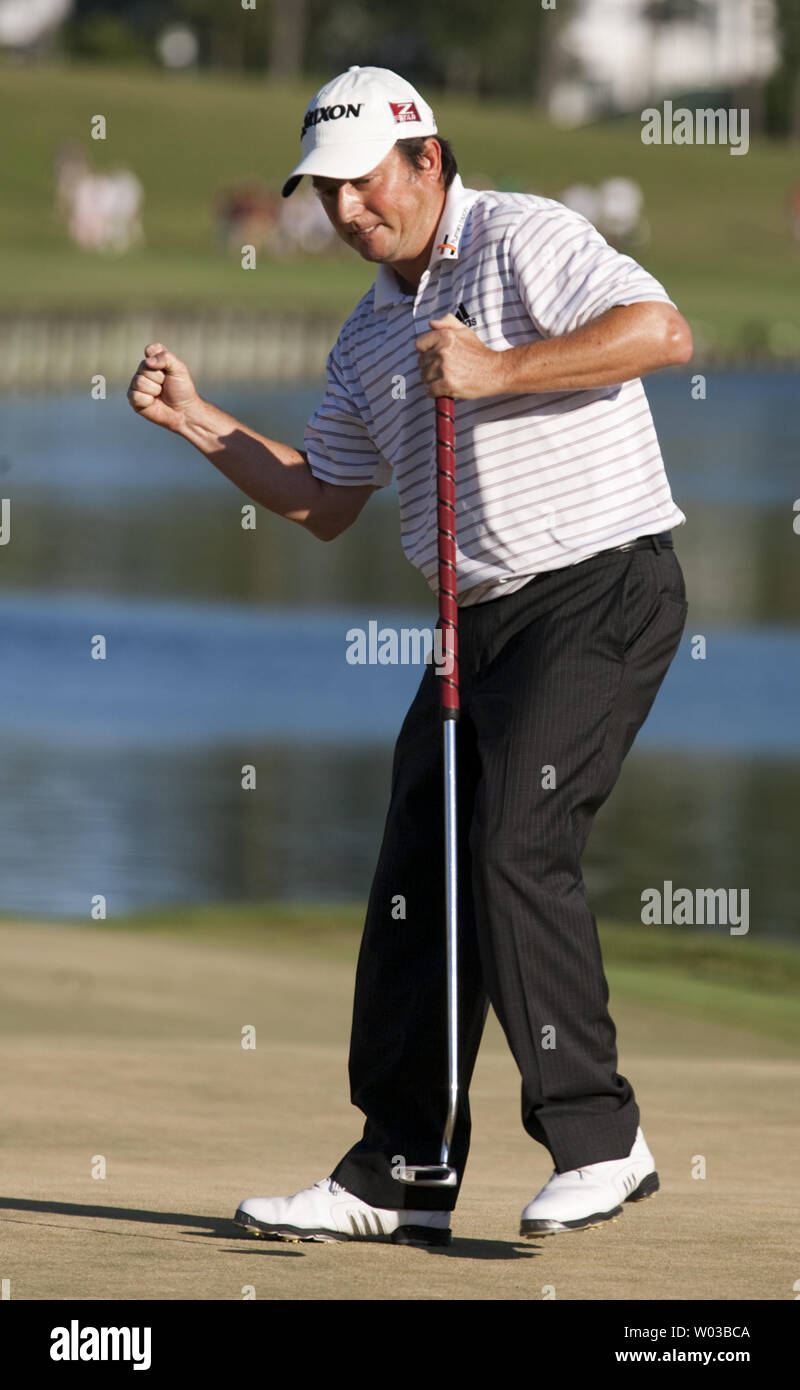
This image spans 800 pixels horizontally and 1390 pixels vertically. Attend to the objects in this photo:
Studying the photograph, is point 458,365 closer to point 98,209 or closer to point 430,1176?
point 430,1176

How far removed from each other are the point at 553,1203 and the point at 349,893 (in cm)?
668

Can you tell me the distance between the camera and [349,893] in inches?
429

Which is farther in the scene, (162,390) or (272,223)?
(272,223)

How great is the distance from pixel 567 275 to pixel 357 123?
455 millimetres

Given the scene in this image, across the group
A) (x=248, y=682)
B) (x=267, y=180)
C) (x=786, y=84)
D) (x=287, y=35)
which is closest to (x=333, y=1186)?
(x=248, y=682)

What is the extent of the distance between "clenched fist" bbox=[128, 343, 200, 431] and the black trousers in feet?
2.47

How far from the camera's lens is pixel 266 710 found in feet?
53.2

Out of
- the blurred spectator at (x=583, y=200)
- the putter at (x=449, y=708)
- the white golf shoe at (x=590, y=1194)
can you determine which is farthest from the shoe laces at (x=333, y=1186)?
the blurred spectator at (x=583, y=200)

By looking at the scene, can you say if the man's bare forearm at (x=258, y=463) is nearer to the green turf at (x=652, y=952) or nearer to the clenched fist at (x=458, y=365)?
the clenched fist at (x=458, y=365)

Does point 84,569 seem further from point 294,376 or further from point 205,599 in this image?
point 294,376

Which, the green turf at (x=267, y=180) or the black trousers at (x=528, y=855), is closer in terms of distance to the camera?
the black trousers at (x=528, y=855)

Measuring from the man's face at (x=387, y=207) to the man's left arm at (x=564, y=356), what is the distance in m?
0.29

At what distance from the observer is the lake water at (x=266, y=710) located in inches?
451
